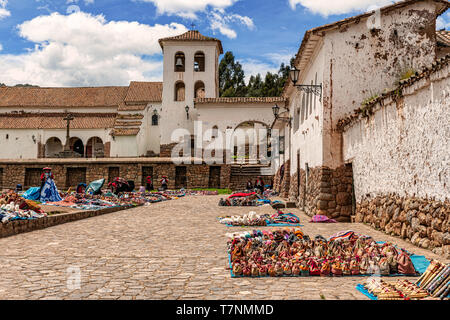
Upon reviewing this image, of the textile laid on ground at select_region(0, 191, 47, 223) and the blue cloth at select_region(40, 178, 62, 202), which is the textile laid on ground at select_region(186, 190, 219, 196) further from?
the textile laid on ground at select_region(0, 191, 47, 223)

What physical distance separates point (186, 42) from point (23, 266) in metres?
33.8

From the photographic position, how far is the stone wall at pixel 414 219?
22.3 ft

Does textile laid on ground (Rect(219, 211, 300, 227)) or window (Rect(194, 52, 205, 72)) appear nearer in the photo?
textile laid on ground (Rect(219, 211, 300, 227))

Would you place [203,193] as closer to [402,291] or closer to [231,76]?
[402,291]

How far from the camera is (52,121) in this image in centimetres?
4259

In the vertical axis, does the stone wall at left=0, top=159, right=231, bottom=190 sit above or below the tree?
below

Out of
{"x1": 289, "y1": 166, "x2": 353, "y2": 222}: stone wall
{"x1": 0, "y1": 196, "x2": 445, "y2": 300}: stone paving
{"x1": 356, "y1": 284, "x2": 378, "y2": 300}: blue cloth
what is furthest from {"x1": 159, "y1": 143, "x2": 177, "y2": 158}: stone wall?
{"x1": 356, "y1": 284, "x2": 378, "y2": 300}: blue cloth

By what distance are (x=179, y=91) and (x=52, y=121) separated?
1333 cm

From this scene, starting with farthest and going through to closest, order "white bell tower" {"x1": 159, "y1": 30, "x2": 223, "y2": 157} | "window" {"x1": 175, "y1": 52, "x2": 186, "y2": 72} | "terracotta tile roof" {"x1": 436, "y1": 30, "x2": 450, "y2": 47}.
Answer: "window" {"x1": 175, "y1": 52, "x2": 186, "y2": 72}, "white bell tower" {"x1": 159, "y1": 30, "x2": 223, "y2": 157}, "terracotta tile roof" {"x1": 436, "y1": 30, "x2": 450, "y2": 47}

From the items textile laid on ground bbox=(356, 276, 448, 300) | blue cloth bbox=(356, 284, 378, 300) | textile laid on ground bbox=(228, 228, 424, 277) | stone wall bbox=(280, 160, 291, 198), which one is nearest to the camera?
textile laid on ground bbox=(356, 276, 448, 300)

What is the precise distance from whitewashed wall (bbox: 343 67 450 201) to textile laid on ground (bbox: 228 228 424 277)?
182cm

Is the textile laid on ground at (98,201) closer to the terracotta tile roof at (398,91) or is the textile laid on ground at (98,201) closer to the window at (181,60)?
the terracotta tile roof at (398,91)

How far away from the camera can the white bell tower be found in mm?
37625
